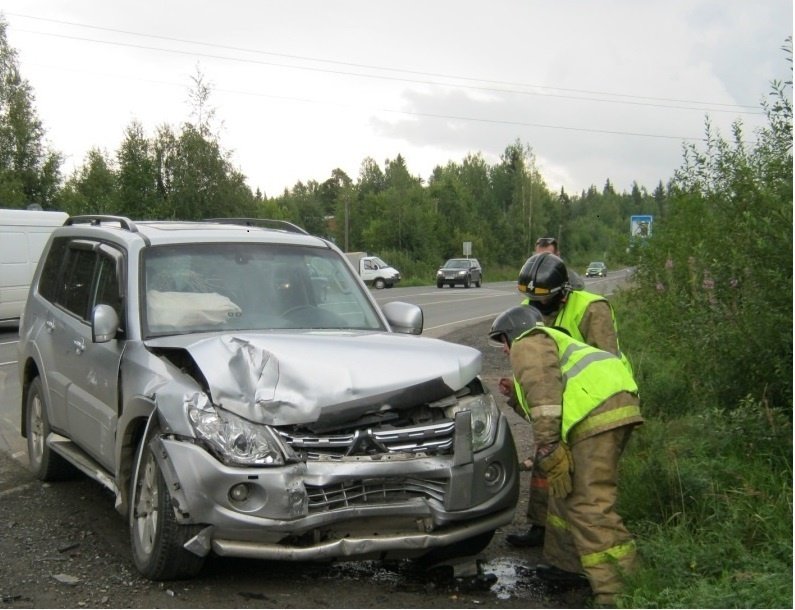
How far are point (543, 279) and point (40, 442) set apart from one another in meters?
3.80

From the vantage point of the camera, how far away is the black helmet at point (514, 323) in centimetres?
520

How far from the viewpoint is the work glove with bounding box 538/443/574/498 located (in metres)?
4.74

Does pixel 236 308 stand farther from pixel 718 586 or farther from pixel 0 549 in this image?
pixel 718 586

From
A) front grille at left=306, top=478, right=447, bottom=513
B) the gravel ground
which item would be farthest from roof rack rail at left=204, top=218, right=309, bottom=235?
front grille at left=306, top=478, right=447, bottom=513

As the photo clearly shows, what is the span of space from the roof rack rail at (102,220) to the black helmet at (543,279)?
7.88 ft

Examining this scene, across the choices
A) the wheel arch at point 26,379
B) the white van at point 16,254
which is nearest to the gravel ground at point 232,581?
the wheel arch at point 26,379

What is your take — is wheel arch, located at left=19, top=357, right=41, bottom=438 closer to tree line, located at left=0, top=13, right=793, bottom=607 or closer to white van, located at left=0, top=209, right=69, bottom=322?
tree line, located at left=0, top=13, right=793, bottom=607

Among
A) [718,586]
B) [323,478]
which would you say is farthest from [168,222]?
[718,586]

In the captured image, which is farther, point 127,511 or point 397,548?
point 127,511

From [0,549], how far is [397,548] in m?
2.29

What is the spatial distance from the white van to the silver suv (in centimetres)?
1416

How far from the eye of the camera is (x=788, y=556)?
4.43 meters

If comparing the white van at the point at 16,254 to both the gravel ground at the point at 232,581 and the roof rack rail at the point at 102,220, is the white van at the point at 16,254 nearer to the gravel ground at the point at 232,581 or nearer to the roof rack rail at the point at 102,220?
the roof rack rail at the point at 102,220

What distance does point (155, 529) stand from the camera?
476cm
